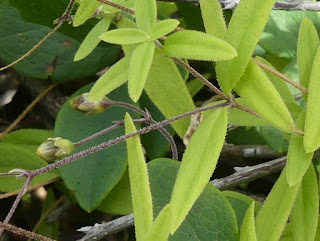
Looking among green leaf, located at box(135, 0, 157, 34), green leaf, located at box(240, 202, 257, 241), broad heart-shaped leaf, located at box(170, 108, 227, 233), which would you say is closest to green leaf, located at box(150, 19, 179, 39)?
green leaf, located at box(135, 0, 157, 34)

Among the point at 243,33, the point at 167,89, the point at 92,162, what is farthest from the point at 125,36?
the point at 92,162

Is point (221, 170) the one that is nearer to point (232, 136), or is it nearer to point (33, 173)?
point (232, 136)

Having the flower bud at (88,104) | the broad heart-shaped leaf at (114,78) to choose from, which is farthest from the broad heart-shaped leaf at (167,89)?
the broad heart-shaped leaf at (114,78)

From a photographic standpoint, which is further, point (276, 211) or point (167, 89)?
point (167, 89)

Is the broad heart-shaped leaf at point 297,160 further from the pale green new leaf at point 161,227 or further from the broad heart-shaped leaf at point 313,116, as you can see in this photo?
the pale green new leaf at point 161,227

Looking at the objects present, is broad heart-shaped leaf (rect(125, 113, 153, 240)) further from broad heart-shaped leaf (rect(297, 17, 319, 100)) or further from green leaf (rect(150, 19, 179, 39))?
broad heart-shaped leaf (rect(297, 17, 319, 100))

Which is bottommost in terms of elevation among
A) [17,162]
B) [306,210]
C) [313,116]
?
[17,162]

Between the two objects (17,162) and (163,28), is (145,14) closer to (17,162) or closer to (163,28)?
(163,28)
